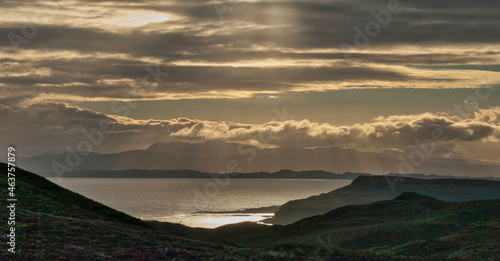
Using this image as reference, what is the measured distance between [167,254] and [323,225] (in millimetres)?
84006

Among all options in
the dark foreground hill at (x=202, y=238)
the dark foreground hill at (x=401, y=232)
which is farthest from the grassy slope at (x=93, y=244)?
the dark foreground hill at (x=401, y=232)

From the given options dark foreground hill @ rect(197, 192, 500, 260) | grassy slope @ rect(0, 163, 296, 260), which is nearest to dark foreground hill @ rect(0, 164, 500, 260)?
grassy slope @ rect(0, 163, 296, 260)

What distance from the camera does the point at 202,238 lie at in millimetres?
60688

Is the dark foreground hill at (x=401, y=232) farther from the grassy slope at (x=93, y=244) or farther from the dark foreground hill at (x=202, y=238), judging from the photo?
the grassy slope at (x=93, y=244)

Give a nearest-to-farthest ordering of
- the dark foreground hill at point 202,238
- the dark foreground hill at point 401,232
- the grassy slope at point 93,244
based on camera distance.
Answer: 1. the grassy slope at point 93,244
2. the dark foreground hill at point 202,238
3. the dark foreground hill at point 401,232

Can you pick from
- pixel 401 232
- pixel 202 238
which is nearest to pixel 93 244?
pixel 202 238

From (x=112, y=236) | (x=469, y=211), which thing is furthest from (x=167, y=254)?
(x=469, y=211)

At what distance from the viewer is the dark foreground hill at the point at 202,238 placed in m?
37.9

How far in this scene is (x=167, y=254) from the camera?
129ft

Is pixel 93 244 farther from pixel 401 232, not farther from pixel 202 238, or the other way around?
pixel 401 232

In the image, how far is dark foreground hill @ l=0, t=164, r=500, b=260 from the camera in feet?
124

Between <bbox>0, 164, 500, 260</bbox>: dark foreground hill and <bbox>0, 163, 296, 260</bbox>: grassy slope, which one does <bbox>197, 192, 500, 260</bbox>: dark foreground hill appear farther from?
<bbox>0, 163, 296, 260</bbox>: grassy slope

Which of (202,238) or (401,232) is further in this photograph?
(401,232)

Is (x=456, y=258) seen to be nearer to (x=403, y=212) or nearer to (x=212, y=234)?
(x=403, y=212)
